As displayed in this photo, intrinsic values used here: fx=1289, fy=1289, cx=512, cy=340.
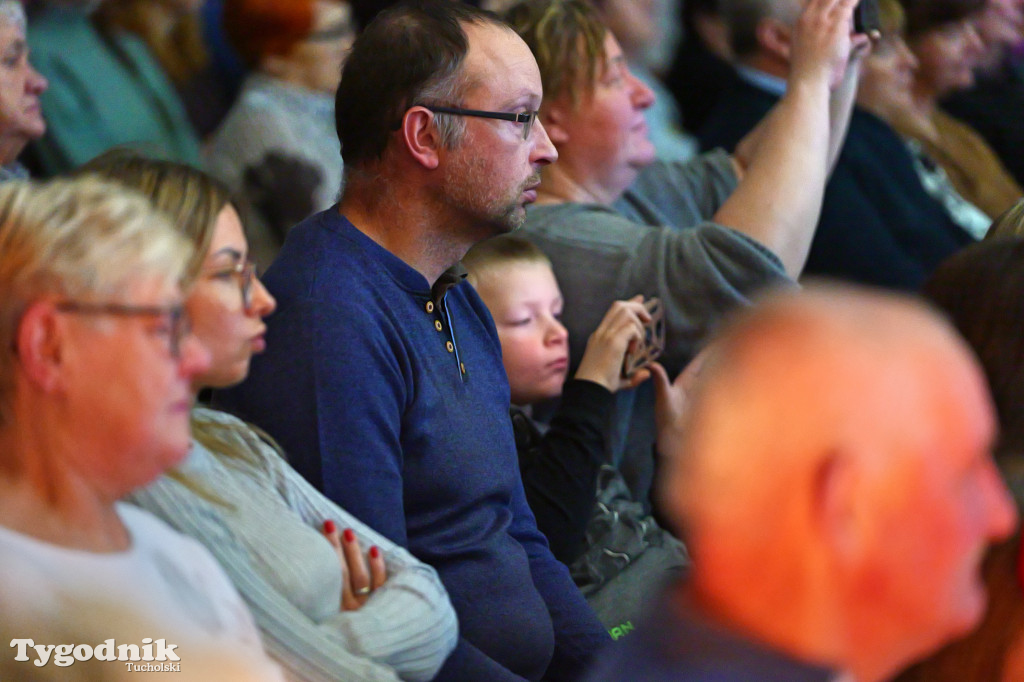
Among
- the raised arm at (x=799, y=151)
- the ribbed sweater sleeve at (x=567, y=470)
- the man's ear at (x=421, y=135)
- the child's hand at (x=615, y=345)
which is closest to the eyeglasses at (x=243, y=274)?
the man's ear at (x=421, y=135)

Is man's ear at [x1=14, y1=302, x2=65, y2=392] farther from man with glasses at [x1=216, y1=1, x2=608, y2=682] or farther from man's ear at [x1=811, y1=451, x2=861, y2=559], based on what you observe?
man's ear at [x1=811, y1=451, x2=861, y2=559]

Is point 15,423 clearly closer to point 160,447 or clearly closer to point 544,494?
point 160,447

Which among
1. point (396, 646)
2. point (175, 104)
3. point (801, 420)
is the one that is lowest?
point (175, 104)

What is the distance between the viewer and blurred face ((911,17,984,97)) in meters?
3.71

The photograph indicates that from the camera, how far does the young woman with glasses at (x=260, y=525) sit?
1183 millimetres

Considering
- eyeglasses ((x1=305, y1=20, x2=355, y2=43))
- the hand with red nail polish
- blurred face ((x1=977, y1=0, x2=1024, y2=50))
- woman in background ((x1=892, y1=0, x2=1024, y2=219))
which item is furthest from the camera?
blurred face ((x1=977, y1=0, x2=1024, y2=50))

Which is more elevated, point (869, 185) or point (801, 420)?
point (801, 420)

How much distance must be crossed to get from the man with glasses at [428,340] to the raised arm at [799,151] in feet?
1.93

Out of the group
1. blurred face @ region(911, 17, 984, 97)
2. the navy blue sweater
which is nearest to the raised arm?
the navy blue sweater

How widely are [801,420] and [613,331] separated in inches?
48.8

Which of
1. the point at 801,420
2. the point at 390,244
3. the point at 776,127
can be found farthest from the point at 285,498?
the point at 776,127

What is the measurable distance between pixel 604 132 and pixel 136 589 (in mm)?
1586

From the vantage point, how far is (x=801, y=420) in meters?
0.88

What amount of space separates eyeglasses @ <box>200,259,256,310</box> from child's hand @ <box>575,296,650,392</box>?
91 cm
